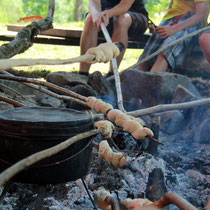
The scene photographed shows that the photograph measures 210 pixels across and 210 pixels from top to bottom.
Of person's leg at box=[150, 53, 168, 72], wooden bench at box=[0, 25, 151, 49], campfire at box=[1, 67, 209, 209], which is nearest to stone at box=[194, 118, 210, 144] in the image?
campfire at box=[1, 67, 209, 209]

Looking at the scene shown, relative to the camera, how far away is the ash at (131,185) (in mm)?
1888

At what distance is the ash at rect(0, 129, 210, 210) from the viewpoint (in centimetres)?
189

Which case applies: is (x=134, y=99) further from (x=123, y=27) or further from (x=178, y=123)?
(x=123, y=27)

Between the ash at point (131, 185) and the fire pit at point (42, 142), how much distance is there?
15.2 inches

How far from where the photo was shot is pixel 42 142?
1.36 m

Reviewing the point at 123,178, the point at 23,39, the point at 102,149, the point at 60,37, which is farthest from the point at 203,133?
the point at 60,37

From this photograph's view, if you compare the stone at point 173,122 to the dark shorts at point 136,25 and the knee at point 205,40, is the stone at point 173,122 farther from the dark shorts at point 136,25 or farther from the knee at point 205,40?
the dark shorts at point 136,25

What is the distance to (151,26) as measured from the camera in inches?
208

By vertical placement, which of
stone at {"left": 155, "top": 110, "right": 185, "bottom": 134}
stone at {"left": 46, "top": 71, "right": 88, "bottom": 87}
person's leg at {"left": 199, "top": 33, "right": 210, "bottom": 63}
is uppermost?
person's leg at {"left": 199, "top": 33, "right": 210, "bottom": 63}

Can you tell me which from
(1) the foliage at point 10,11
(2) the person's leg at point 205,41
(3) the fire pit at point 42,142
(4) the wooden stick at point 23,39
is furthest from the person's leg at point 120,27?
(1) the foliage at point 10,11

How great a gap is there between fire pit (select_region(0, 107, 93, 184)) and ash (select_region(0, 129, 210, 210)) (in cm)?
39

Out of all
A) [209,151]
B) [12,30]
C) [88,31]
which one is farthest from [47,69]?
[209,151]

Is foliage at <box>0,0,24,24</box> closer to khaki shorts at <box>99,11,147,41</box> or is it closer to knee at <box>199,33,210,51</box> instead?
khaki shorts at <box>99,11,147,41</box>

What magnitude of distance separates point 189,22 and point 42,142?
4003 millimetres
